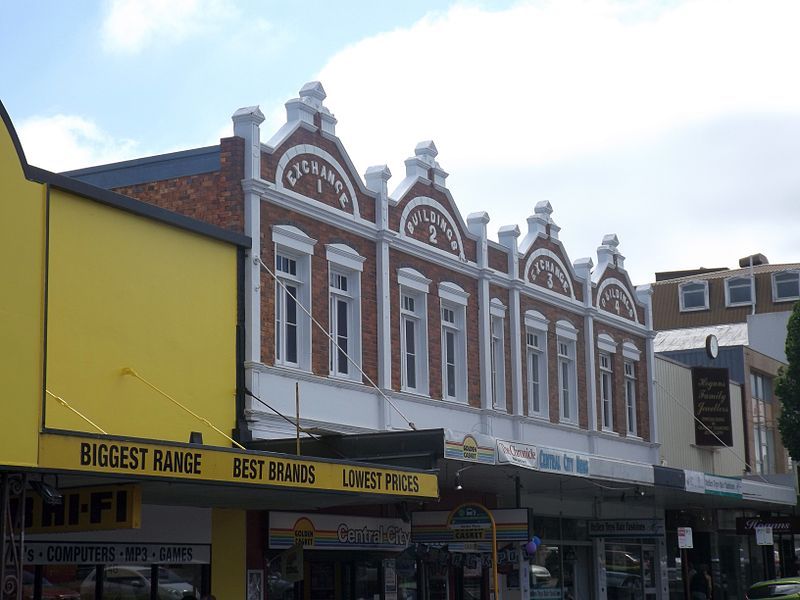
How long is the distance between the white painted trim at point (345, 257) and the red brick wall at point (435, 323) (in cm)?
105

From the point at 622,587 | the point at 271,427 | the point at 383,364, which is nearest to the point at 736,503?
the point at 622,587

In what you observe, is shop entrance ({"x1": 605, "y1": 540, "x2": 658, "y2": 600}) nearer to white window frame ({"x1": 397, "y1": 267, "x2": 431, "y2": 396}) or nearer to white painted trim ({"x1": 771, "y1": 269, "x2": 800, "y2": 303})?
white window frame ({"x1": 397, "y1": 267, "x2": 431, "y2": 396})

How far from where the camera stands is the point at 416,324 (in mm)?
23781

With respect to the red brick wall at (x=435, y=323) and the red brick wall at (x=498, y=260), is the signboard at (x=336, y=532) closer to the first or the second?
the red brick wall at (x=435, y=323)

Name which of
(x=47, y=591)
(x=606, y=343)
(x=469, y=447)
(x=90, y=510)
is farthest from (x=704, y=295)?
(x=90, y=510)

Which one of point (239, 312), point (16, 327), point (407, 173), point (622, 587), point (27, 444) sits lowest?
point (622, 587)

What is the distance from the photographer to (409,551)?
22.1 m

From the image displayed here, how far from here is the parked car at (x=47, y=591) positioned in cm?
1561

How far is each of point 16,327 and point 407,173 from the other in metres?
12.7

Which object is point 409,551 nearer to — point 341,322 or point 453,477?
point 453,477

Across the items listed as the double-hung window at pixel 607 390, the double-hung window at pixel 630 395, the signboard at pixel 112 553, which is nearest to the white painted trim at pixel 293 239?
the signboard at pixel 112 553

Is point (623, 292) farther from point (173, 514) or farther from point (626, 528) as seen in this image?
point (173, 514)

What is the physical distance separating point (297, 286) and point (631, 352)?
13.7 m

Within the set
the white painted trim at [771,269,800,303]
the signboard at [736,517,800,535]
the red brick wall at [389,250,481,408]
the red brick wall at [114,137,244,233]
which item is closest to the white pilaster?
the red brick wall at [114,137,244,233]
